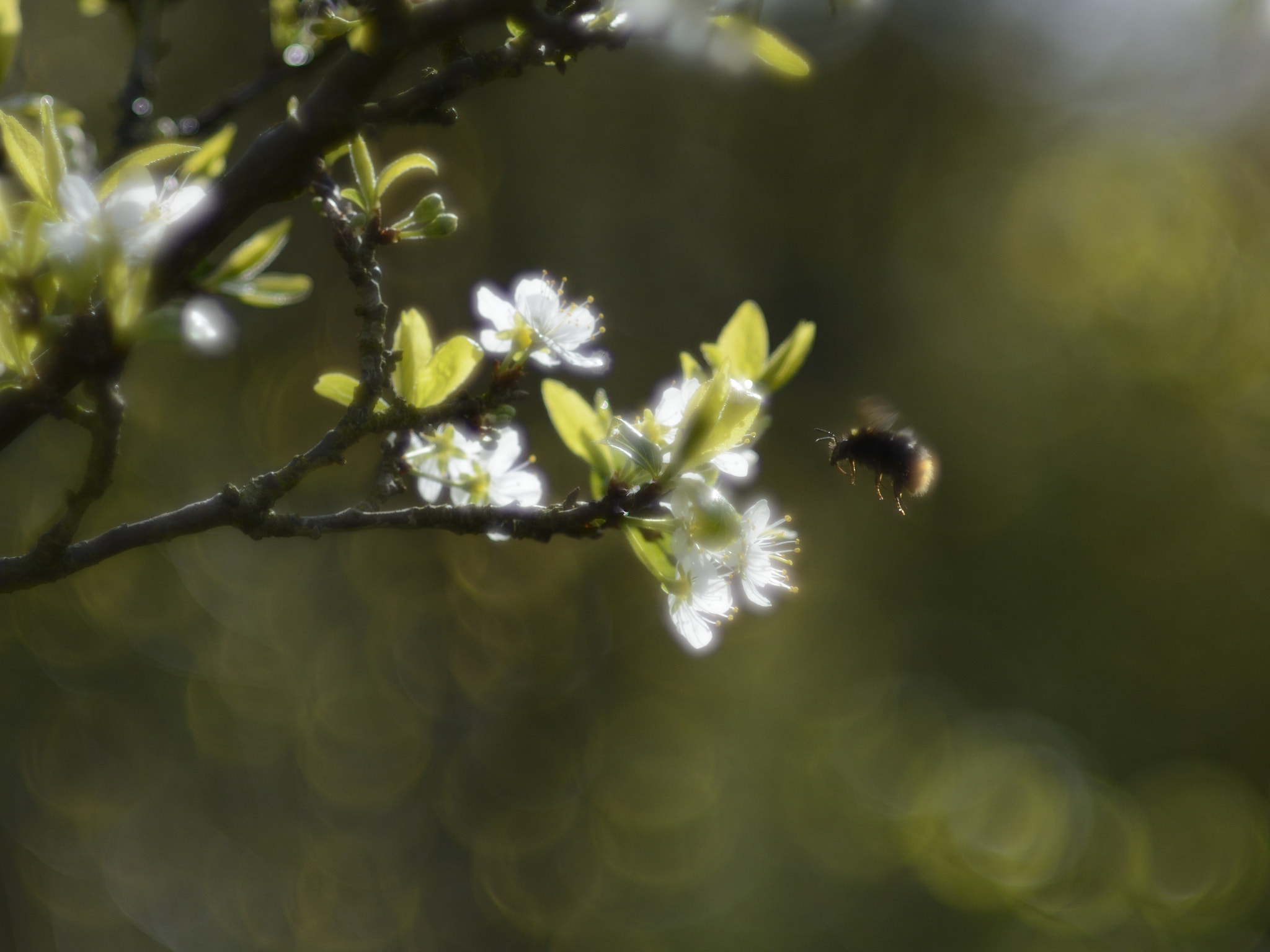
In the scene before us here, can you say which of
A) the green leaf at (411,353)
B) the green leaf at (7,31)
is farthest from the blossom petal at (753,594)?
the green leaf at (7,31)

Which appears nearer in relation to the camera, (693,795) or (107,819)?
(107,819)

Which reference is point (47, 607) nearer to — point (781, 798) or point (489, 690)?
point (489, 690)

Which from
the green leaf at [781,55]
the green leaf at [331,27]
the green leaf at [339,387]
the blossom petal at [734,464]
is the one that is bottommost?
the green leaf at [339,387]

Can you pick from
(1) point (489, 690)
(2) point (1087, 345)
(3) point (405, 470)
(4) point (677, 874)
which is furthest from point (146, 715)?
(2) point (1087, 345)

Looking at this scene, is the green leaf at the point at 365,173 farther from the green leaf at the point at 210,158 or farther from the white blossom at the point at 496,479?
the white blossom at the point at 496,479

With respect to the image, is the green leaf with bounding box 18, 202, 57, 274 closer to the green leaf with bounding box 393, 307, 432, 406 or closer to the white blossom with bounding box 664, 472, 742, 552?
the green leaf with bounding box 393, 307, 432, 406

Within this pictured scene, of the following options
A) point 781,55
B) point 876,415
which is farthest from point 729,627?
point 781,55

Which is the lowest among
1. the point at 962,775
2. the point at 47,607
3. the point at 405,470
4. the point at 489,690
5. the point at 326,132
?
the point at 489,690

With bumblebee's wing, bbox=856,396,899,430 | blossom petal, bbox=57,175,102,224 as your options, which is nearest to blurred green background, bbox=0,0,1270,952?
bumblebee's wing, bbox=856,396,899,430
